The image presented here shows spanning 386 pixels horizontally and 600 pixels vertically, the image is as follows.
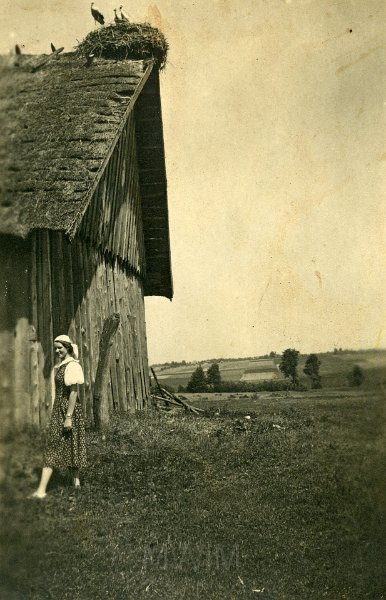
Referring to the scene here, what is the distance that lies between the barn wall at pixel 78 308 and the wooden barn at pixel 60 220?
0.01 metres

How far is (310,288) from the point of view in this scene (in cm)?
641

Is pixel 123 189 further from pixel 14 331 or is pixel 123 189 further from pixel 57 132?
pixel 14 331

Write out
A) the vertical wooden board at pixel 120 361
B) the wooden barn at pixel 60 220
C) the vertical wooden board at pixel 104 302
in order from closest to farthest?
the wooden barn at pixel 60 220 → the vertical wooden board at pixel 104 302 → the vertical wooden board at pixel 120 361

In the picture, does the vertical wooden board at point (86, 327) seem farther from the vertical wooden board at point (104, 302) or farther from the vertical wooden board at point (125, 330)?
the vertical wooden board at point (125, 330)

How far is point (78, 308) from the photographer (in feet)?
18.9

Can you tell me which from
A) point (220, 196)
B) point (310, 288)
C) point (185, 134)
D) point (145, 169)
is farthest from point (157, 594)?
point (145, 169)

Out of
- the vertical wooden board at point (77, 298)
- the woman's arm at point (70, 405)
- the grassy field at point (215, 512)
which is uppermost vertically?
the vertical wooden board at point (77, 298)

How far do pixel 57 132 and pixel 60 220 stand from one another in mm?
1408

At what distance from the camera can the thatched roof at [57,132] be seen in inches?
198

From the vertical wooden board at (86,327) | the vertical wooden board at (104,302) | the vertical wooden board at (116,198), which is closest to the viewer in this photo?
the vertical wooden board at (86,327)

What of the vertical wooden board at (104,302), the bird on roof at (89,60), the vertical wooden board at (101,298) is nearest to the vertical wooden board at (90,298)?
the vertical wooden board at (101,298)

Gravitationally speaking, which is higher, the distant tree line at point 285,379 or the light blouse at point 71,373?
the light blouse at point 71,373

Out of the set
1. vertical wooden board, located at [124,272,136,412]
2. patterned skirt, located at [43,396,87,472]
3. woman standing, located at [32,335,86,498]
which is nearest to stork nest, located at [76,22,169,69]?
vertical wooden board, located at [124,272,136,412]

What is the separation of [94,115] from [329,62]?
2747 mm
